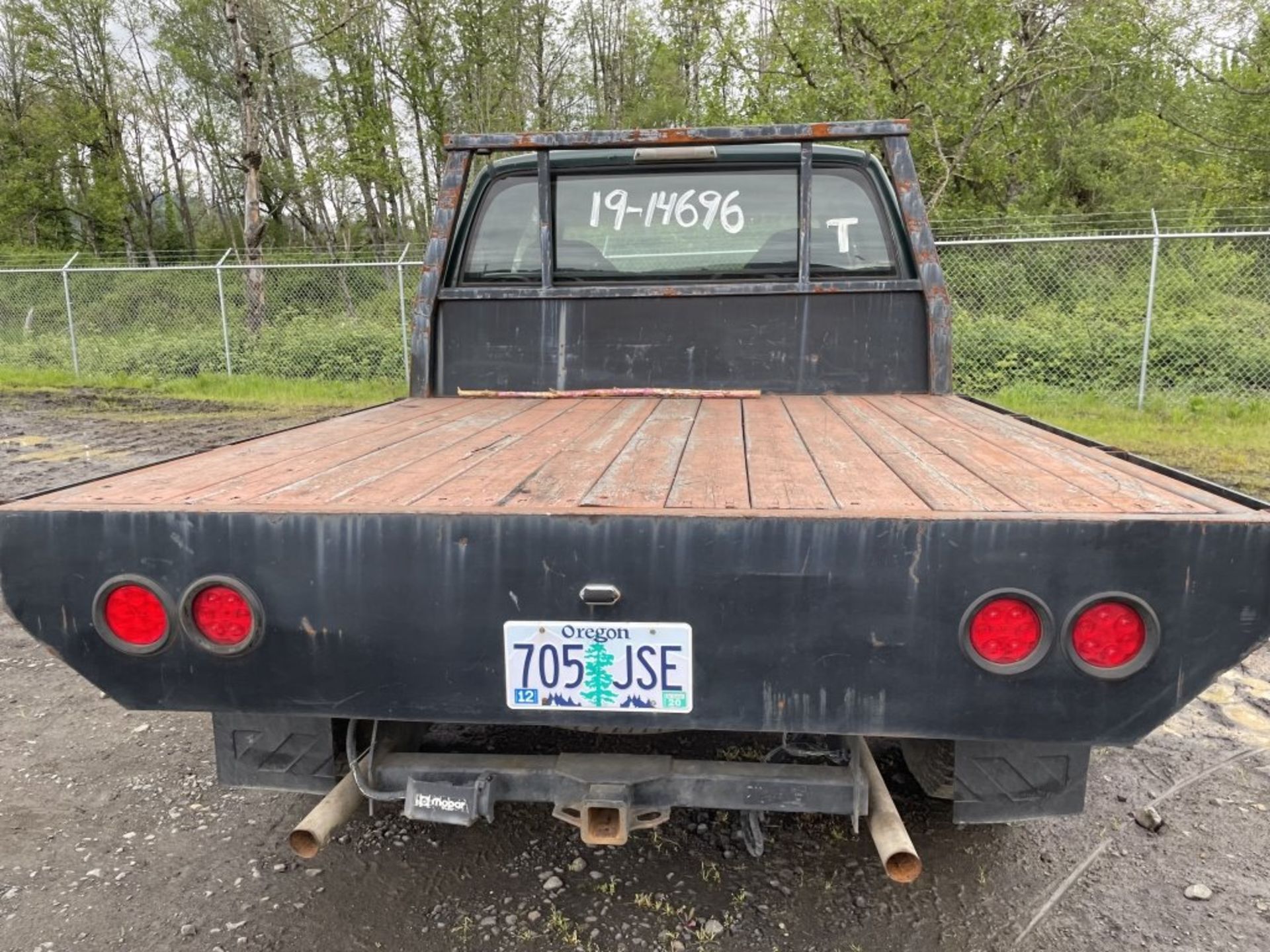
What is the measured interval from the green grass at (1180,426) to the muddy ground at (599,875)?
14.8 feet

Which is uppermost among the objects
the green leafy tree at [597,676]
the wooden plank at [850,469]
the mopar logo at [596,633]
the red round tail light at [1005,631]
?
the wooden plank at [850,469]

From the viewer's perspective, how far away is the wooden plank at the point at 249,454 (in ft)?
5.89

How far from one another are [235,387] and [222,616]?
40.5ft

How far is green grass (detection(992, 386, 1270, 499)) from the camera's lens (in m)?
6.84

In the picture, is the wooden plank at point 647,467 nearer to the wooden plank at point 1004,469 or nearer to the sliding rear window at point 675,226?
the wooden plank at point 1004,469

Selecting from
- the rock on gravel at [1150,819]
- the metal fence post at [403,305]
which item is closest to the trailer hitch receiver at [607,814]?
the rock on gravel at [1150,819]

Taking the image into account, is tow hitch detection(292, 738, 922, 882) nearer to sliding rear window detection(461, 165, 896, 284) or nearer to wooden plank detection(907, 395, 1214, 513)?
wooden plank detection(907, 395, 1214, 513)

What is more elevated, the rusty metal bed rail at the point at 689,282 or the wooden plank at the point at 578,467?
the rusty metal bed rail at the point at 689,282

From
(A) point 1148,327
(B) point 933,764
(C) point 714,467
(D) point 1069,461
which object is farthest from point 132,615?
(A) point 1148,327

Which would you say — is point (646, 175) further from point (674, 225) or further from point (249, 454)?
point (249, 454)

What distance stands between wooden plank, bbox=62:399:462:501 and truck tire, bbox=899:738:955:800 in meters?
1.63

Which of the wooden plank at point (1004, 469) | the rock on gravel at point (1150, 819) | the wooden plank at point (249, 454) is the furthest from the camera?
the rock on gravel at point (1150, 819)

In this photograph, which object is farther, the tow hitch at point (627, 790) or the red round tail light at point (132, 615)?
the tow hitch at point (627, 790)

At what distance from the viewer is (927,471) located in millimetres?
1886
